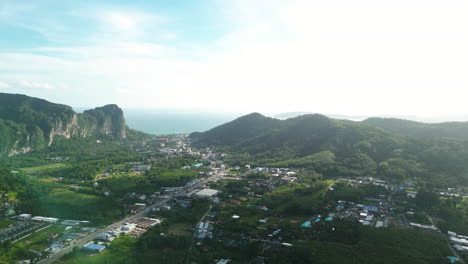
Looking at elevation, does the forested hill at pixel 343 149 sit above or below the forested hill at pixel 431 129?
below

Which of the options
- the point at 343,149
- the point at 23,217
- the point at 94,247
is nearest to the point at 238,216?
the point at 94,247

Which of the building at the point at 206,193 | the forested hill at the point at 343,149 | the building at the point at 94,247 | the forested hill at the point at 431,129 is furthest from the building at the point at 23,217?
the forested hill at the point at 431,129

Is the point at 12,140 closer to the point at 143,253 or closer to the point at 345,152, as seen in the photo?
the point at 143,253

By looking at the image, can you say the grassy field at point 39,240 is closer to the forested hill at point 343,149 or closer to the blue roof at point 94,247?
the blue roof at point 94,247

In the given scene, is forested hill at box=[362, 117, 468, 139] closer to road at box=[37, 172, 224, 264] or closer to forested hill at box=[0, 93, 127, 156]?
road at box=[37, 172, 224, 264]

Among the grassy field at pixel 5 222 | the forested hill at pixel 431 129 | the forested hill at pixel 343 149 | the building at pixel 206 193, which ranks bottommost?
the grassy field at pixel 5 222

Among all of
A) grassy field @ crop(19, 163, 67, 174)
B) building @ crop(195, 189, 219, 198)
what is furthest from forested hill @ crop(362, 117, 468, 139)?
grassy field @ crop(19, 163, 67, 174)

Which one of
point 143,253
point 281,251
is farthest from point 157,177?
point 281,251
